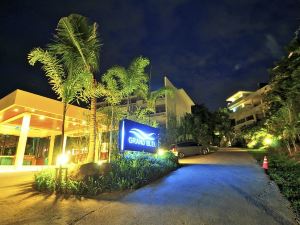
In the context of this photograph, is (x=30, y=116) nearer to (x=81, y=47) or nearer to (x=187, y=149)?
(x=81, y=47)

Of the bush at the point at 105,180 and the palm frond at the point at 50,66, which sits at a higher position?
the palm frond at the point at 50,66

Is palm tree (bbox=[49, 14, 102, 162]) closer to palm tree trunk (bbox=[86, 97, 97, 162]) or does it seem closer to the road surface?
palm tree trunk (bbox=[86, 97, 97, 162])

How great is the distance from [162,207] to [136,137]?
5713 millimetres

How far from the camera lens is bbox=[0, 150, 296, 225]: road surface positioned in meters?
4.43

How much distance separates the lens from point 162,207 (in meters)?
5.21

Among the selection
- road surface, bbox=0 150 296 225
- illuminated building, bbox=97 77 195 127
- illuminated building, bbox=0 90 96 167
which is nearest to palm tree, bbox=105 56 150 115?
illuminated building, bbox=0 90 96 167

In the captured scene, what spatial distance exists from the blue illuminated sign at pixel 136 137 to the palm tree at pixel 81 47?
129 centimetres

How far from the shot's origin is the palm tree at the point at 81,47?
360 inches

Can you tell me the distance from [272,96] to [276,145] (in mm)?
4931

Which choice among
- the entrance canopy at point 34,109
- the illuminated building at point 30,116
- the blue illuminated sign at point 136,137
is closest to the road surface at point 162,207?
the blue illuminated sign at point 136,137

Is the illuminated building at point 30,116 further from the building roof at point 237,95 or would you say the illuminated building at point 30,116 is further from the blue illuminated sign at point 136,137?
the building roof at point 237,95

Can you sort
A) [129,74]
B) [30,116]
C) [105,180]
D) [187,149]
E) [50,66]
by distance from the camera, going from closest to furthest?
1. [105,180]
2. [50,66]
3. [129,74]
4. [30,116]
5. [187,149]

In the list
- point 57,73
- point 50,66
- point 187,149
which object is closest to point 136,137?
point 57,73

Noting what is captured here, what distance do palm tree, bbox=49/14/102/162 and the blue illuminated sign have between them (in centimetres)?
129
